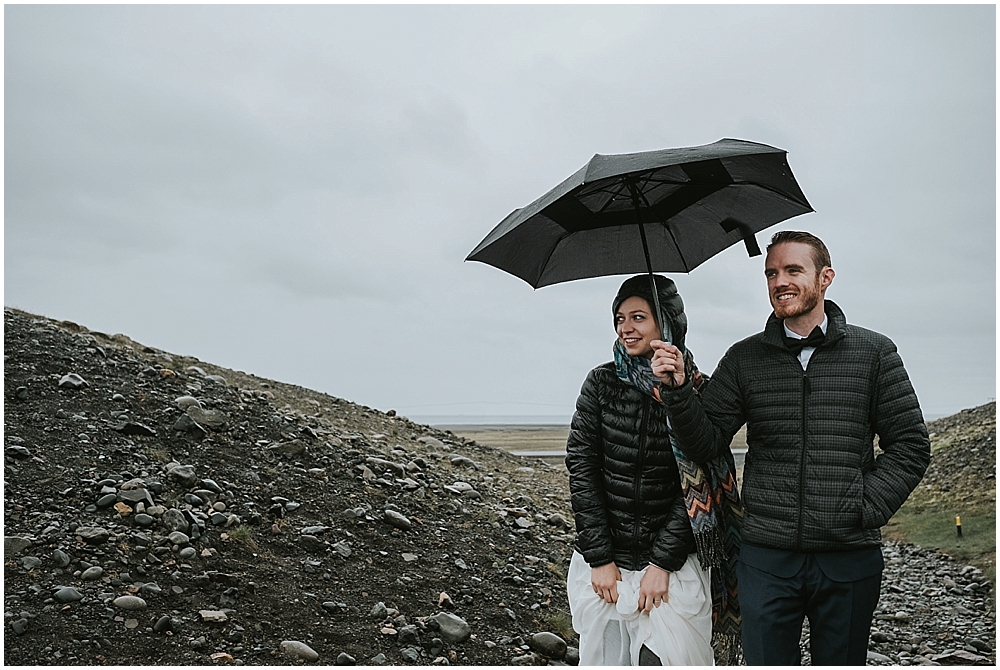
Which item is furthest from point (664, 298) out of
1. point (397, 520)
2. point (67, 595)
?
point (397, 520)

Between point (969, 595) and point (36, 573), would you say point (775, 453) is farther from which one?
point (969, 595)

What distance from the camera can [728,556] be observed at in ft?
14.0

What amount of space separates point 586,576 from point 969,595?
806cm

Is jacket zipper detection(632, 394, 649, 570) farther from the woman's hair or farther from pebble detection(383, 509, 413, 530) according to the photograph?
pebble detection(383, 509, 413, 530)

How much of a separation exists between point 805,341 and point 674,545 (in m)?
1.23

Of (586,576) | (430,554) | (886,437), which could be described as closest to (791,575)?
(886,437)

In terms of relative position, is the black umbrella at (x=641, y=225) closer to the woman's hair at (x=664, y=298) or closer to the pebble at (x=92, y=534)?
the woman's hair at (x=664, y=298)

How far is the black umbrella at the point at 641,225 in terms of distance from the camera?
459 centimetres

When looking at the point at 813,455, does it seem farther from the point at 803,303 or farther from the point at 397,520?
the point at 397,520

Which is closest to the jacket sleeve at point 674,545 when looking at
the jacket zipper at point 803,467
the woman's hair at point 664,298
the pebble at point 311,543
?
the jacket zipper at point 803,467

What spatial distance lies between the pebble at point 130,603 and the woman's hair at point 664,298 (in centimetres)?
449

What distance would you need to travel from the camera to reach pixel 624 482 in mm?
4270

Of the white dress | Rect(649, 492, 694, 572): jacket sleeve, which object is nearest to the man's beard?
Rect(649, 492, 694, 572): jacket sleeve

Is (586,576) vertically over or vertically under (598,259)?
under
